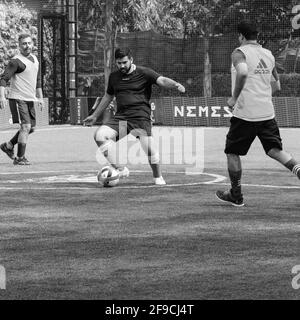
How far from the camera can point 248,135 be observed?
1134cm

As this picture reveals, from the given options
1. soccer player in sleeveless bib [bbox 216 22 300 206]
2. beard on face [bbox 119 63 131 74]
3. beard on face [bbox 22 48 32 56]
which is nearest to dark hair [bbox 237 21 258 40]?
soccer player in sleeveless bib [bbox 216 22 300 206]

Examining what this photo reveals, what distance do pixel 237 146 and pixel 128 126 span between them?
2.71 m

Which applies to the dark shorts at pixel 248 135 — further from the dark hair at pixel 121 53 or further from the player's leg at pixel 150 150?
the dark hair at pixel 121 53

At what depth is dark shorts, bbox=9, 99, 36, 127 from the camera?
Result: 17.8 meters

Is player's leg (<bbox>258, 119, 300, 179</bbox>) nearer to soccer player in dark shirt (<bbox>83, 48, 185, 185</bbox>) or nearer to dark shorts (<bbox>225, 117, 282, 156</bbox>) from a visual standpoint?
dark shorts (<bbox>225, 117, 282, 156</bbox>)

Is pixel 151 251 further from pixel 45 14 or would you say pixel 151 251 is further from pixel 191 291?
pixel 45 14

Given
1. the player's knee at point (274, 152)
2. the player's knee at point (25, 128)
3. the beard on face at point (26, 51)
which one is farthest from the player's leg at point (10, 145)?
the player's knee at point (274, 152)

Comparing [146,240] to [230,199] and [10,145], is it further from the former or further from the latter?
[10,145]

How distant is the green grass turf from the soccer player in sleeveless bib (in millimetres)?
455

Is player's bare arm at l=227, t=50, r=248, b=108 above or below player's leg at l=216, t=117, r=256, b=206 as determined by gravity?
above

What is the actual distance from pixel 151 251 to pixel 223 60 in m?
32.2

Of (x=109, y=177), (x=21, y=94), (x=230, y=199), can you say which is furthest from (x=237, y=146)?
(x=21, y=94)

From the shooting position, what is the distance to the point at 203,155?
66.4 feet
